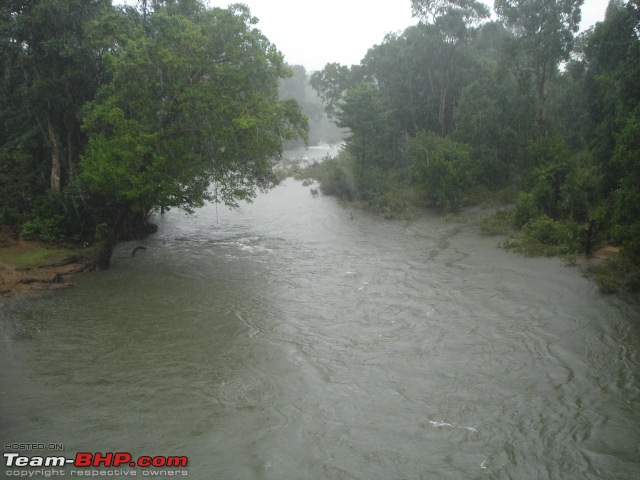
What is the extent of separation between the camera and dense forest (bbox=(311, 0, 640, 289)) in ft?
56.2

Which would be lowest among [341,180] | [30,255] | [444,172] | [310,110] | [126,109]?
[30,255]

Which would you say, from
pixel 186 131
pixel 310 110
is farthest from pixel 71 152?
pixel 310 110

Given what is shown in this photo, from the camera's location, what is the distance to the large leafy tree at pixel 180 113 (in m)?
15.7

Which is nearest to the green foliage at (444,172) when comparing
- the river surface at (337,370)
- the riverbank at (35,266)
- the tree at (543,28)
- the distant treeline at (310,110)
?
the tree at (543,28)

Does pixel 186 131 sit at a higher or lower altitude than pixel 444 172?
higher

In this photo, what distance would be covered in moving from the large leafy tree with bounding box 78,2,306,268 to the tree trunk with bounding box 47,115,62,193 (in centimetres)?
253

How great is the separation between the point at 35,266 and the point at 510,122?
2595 cm

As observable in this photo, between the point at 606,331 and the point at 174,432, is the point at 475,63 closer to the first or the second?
the point at 606,331

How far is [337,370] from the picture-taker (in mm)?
10078

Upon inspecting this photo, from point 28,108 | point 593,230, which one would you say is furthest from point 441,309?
point 28,108

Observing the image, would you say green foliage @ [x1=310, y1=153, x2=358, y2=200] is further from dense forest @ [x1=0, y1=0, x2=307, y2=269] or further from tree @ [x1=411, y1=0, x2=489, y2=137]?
dense forest @ [x1=0, y1=0, x2=307, y2=269]

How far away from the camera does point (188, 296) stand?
14875 mm

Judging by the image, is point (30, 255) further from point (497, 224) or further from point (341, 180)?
point (341, 180)

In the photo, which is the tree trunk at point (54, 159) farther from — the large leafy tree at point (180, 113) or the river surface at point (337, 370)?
the river surface at point (337, 370)
